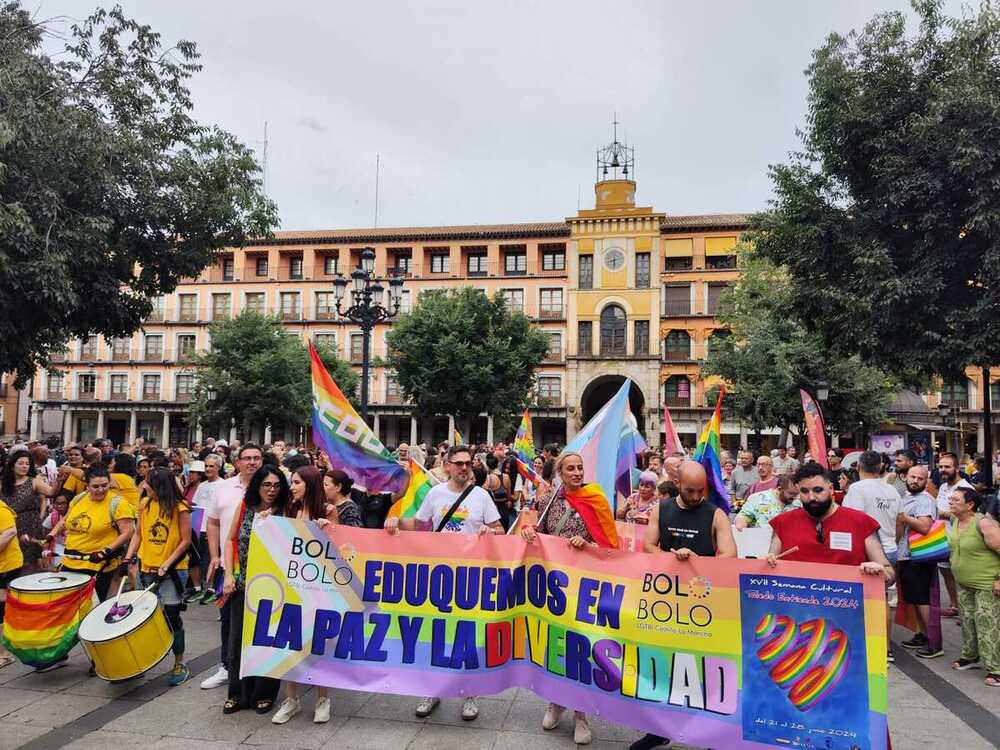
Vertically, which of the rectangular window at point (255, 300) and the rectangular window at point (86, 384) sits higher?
the rectangular window at point (255, 300)

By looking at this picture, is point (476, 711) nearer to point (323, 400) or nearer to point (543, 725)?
point (543, 725)

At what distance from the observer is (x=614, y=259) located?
144 feet

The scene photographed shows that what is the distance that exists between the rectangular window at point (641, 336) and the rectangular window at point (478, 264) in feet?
34.1

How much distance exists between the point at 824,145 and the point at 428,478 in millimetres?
9181

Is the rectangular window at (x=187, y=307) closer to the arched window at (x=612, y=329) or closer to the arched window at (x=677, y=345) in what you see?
the arched window at (x=612, y=329)

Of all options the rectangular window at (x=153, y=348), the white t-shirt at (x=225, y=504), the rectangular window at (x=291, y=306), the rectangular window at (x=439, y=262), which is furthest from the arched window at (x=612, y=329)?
the white t-shirt at (x=225, y=504)

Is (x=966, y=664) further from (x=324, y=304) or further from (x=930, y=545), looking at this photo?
(x=324, y=304)

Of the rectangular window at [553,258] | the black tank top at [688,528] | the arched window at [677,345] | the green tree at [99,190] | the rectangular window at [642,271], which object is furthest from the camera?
the rectangular window at [553,258]

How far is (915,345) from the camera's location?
1171cm

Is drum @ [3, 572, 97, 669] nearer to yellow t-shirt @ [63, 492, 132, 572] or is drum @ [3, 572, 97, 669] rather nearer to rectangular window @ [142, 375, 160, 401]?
yellow t-shirt @ [63, 492, 132, 572]

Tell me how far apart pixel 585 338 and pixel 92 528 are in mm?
39653

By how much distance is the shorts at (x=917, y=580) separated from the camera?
681 cm

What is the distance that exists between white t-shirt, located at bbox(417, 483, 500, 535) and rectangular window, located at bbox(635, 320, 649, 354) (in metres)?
39.0

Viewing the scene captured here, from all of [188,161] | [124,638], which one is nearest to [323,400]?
[124,638]
